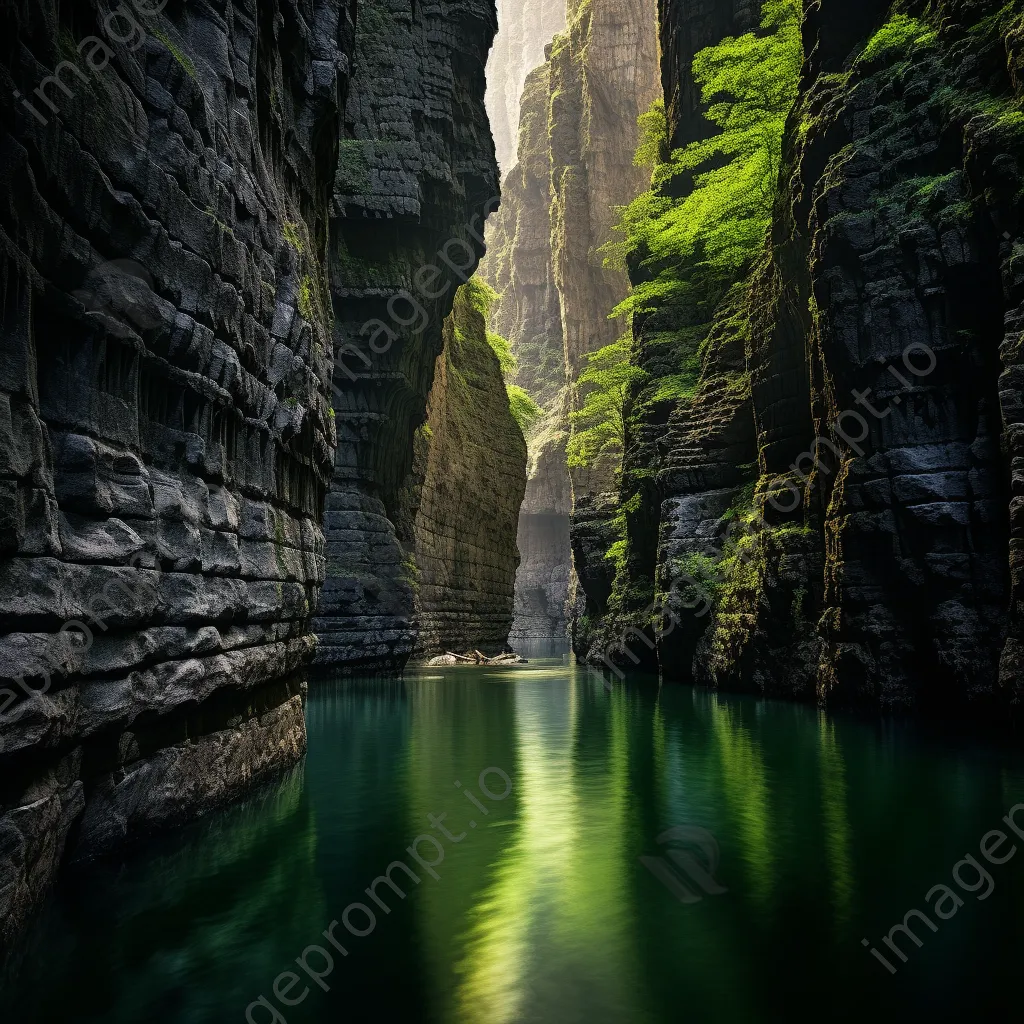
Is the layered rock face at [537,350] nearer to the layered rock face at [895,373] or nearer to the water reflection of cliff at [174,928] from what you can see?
the layered rock face at [895,373]

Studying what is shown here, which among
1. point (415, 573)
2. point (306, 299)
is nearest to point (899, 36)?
point (306, 299)

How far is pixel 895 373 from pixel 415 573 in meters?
16.0

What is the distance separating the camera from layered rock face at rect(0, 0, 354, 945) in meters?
4.86

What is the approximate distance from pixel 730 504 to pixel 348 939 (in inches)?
796

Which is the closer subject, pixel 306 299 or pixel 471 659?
pixel 306 299

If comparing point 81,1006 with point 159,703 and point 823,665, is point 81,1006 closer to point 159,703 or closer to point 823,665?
point 159,703

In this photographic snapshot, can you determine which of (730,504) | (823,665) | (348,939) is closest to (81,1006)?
(348,939)

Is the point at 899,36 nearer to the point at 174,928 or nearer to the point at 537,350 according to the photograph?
the point at 174,928

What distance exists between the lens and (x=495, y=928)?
572 centimetres

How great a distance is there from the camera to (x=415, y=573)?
27250mm

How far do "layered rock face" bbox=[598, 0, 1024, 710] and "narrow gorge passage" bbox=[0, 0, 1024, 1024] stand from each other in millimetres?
81

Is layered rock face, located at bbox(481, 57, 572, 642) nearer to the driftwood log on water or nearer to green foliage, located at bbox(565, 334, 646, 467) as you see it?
green foliage, located at bbox(565, 334, 646, 467)

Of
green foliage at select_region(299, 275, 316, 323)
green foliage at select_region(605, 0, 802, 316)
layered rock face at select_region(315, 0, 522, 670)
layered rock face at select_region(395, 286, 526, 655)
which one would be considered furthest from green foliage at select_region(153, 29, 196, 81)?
layered rock face at select_region(395, 286, 526, 655)

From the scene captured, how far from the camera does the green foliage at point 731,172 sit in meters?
24.3
